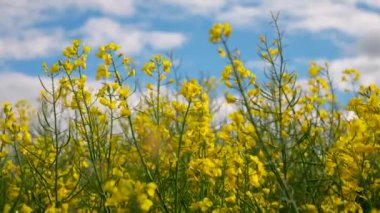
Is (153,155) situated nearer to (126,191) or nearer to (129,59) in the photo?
(129,59)

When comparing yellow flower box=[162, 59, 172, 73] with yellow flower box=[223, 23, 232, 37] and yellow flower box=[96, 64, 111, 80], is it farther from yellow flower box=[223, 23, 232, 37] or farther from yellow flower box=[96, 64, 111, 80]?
yellow flower box=[223, 23, 232, 37]

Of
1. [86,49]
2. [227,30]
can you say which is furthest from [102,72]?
[227,30]

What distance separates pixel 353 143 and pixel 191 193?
1803mm

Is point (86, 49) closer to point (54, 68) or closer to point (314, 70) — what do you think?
point (54, 68)

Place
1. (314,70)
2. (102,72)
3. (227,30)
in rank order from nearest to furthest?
(227,30) < (102,72) < (314,70)

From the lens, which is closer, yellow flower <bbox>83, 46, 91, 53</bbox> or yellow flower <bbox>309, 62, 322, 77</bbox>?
yellow flower <bbox>83, 46, 91, 53</bbox>

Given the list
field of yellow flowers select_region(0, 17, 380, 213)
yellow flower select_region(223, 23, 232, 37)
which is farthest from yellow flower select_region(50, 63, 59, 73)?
yellow flower select_region(223, 23, 232, 37)

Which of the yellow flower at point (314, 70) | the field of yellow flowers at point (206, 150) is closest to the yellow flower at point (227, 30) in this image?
the field of yellow flowers at point (206, 150)

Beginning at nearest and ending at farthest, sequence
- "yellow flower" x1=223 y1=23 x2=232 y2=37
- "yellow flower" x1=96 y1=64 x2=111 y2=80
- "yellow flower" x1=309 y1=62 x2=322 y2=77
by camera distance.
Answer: "yellow flower" x1=223 y1=23 x2=232 y2=37 → "yellow flower" x1=96 y1=64 x2=111 y2=80 → "yellow flower" x1=309 y1=62 x2=322 y2=77

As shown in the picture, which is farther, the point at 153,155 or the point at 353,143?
the point at 153,155

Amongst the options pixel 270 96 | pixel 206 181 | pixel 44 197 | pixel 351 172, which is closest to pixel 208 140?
pixel 206 181

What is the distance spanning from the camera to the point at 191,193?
4.63m

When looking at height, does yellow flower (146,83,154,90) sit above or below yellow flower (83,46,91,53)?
below

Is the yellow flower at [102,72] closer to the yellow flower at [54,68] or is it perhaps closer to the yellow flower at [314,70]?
the yellow flower at [54,68]
